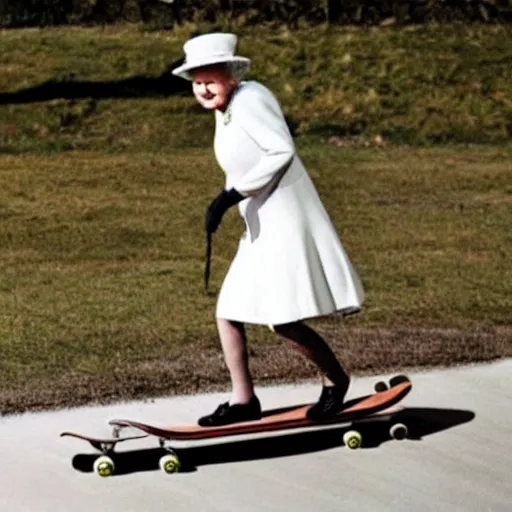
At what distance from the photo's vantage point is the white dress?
6117 mm

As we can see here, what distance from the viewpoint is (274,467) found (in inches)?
242

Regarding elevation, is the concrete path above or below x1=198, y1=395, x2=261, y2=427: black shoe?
below

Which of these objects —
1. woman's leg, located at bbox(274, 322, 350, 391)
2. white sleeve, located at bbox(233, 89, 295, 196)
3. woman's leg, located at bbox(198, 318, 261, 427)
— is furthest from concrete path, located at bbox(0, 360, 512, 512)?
white sleeve, located at bbox(233, 89, 295, 196)

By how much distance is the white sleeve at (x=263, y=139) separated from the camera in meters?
6.08

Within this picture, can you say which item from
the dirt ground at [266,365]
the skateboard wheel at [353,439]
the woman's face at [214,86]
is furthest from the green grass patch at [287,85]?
the skateboard wheel at [353,439]

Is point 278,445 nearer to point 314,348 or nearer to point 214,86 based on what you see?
point 314,348

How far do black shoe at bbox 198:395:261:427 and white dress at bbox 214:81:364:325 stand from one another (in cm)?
40

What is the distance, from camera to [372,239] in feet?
42.9

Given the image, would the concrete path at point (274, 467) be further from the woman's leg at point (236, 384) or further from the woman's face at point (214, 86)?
the woman's face at point (214, 86)

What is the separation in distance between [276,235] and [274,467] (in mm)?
869

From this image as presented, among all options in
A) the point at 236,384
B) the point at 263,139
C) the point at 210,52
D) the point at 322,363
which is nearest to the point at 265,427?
the point at 236,384

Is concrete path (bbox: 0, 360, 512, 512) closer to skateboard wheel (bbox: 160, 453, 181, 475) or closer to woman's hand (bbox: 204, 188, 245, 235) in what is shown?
skateboard wheel (bbox: 160, 453, 181, 475)

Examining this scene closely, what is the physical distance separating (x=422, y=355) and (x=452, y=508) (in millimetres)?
2649

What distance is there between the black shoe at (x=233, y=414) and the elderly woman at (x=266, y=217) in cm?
29
